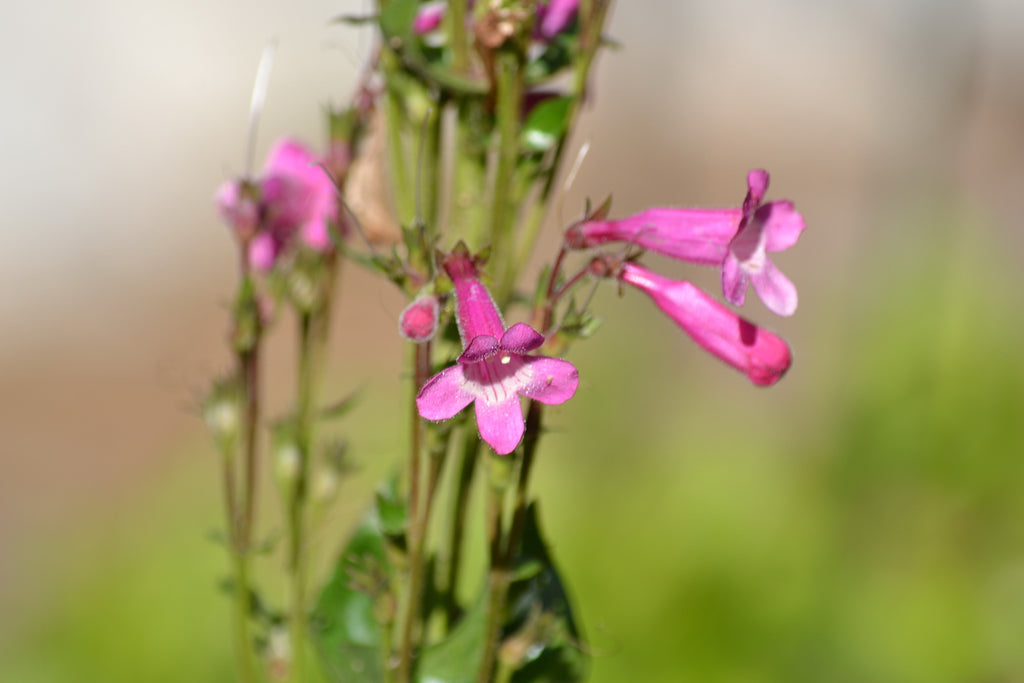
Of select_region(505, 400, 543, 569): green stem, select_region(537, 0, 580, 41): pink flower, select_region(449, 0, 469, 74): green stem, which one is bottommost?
select_region(505, 400, 543, 569): green stem

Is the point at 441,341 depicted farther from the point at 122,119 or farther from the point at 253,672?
the point at 122,119

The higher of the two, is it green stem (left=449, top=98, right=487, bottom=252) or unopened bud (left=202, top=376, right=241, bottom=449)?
green stem (left=449, top=98, right=487, bottom=252)

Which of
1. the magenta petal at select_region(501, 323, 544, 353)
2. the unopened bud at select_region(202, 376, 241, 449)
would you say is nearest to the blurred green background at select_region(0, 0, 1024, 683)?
the unopened bud at select_region(202, 376, 241, 449)

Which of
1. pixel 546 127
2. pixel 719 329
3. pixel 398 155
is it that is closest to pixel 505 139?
pixel 546 127

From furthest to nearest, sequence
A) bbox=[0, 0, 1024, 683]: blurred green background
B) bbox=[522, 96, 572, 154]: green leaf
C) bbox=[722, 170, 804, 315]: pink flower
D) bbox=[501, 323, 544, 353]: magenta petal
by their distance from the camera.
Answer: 1. bbox=[0, 0, 1024, 683]: blurred green background
2. bbox=[522, 96, 572, 154]: green leaf
3. bbox=[722, 170, 804, 315]: pink flower
4. bbox=[501, 323, 544, 353]: magenta petal

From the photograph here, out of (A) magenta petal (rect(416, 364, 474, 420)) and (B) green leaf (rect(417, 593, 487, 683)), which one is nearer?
(A) magenta petal (rect(416, 364, 474, 420))

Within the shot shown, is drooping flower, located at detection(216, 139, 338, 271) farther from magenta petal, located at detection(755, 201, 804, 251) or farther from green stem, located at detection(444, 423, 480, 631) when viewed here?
magenta petal, located at detection(755, 201, 804, 251)

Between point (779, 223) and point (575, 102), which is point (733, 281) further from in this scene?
point (575, 102)

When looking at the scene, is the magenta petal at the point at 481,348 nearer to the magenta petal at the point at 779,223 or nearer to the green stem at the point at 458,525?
the green stem at the point at 458,525
